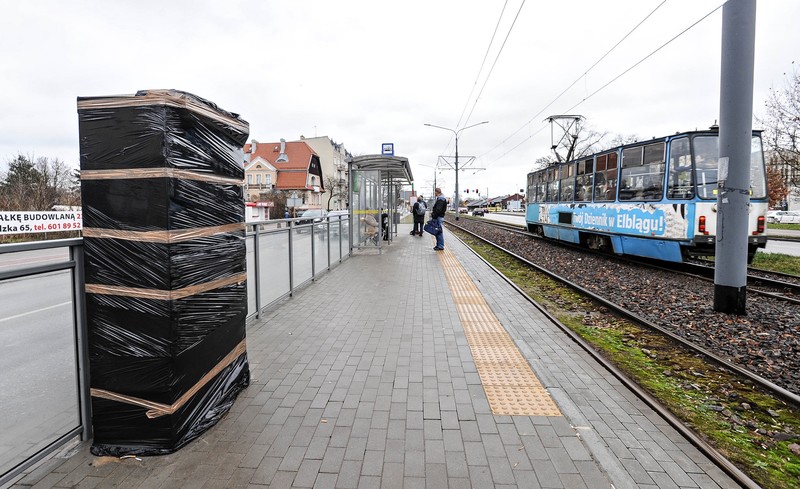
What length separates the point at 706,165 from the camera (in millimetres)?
9328

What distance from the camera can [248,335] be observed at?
17.5ft

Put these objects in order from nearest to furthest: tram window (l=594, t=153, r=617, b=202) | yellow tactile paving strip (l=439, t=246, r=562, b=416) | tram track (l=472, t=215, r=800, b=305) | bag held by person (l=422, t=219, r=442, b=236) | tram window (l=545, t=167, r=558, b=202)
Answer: yellow tactile paving strip (l=439, t=246, r=562, b=416), tram track (l=472, t=215, r=800, b=305), tram window (l=594, t=153, r=617, b=202), bag held by person (l=422, t=219, r=442, b=236), tram window (l=545, t=167, r=558, b=202)

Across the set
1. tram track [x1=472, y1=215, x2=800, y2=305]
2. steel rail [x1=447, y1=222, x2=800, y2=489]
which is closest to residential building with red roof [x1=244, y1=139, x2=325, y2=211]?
tram track [x1=472, y1=215, x2=800, y2=305]

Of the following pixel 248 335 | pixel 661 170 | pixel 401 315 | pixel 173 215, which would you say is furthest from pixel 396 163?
pixel 173 215

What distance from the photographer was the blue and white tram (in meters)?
9.09

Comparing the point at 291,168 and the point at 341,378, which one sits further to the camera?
the point at 291,168

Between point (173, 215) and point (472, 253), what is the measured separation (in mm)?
12691

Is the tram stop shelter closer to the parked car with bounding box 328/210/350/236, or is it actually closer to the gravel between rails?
the parked car with bounding box 328/210/350/236

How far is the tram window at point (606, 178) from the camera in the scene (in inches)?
465

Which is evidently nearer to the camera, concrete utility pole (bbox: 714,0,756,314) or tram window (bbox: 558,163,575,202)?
concrete utility pole (bbox: 714,0,756,314)

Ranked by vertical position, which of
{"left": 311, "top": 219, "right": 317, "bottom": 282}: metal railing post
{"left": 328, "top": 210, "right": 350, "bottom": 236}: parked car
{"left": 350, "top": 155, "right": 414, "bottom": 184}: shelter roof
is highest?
{"left": 350, "top": 155, "right": 414, "bottom": 184}: shelter roof

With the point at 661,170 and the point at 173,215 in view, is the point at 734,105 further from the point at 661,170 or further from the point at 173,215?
the point at 173,215

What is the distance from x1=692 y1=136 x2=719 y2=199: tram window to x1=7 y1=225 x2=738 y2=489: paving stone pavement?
20.7 feet

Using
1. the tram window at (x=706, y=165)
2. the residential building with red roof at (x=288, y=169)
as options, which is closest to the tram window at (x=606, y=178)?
the tram window at (x=706, y=165)
